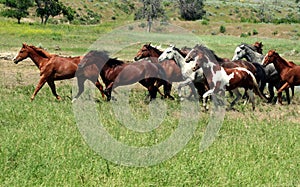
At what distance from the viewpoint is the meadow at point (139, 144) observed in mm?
6723

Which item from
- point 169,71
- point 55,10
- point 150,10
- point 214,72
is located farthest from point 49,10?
point 214,72

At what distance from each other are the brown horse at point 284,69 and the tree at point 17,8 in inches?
1569

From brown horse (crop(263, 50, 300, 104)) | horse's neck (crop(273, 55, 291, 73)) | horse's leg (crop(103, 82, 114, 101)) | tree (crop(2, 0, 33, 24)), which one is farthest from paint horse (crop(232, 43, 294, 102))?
tree (crop(2, 0, 33, 24))

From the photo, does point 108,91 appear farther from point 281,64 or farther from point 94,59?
point 281,64

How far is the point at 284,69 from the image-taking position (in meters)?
15.3

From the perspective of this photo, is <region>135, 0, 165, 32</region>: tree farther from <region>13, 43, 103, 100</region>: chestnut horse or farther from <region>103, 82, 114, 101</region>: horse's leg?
<region>103, 82, 114, 101</region>: horse's leg

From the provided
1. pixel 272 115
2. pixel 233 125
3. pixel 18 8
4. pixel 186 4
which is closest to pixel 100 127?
pixel 233 125

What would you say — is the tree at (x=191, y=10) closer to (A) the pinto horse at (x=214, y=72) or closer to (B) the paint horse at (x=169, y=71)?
(B) the paint horse at (x=169, y=71)

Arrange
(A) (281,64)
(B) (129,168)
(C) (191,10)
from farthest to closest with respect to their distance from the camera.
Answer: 1. (C) (191,10)
2. (A) (281,64)
3. (B) (129,168)

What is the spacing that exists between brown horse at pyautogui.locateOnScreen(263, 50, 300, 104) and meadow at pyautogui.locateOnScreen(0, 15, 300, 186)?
1.76 metres

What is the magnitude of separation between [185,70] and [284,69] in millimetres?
3383

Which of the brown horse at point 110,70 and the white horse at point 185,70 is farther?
the white horse at point 185,70

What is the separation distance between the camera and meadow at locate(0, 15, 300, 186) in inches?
265

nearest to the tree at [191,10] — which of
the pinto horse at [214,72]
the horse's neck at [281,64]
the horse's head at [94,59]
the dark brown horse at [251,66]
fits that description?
the dark brown horse at [251,66]
